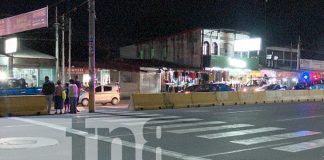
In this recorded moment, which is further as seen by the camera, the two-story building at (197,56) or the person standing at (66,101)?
the two-story building at (197,56)

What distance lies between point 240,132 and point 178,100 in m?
13.0

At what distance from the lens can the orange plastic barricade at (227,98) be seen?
30547mm

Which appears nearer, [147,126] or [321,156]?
[321,156]

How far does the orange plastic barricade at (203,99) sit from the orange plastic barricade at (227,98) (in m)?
0.49

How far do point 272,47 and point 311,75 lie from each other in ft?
23.2

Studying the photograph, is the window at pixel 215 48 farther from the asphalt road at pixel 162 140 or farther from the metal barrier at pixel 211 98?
the asphalt road at pixel 162 140

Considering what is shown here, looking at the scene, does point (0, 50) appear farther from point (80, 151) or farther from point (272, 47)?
point (272, 47)

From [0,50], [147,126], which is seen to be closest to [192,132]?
[147,126]

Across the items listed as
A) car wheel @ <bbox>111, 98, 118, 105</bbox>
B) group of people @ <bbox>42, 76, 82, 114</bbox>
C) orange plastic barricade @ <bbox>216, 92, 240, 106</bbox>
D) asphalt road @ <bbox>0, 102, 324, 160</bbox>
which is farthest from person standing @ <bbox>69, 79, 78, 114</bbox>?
orange plastic barricade @ <bbox>216, 92, 240, 106</bbox>

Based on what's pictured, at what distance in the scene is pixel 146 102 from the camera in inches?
1008

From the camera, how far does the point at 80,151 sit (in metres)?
10.4

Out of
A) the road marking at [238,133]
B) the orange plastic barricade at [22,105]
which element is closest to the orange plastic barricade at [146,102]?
the orange plastic barricade at [22,105]

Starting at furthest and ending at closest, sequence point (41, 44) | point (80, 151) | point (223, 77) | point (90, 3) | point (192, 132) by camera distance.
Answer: point (223, 77)
point (41, 44)
point (90, 3)
point (192, 132)
point (80, 151)

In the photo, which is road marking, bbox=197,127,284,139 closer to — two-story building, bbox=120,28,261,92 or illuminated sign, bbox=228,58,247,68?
two-story building, bbox=120,28,261,92
